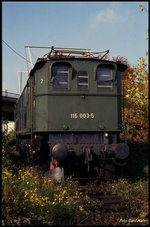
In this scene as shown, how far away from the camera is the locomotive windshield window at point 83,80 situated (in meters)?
10.0

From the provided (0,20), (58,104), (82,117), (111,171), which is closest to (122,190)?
(111,171)

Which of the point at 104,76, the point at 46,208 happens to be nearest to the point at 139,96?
the point at 104,76

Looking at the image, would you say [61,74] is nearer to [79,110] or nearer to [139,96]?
[79,110]

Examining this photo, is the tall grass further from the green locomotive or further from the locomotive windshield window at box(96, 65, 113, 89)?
the locomotive windshield window at box(96, 65, 113, 89)

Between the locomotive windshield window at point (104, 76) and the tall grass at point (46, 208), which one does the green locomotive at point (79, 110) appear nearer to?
the locomotive windshield window at point (104, 76)

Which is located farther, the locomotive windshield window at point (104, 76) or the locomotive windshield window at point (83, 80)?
the locomotive windshield window at point (104, 76)

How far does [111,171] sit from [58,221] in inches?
175

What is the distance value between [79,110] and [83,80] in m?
1.05

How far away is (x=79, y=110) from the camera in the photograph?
9.88m

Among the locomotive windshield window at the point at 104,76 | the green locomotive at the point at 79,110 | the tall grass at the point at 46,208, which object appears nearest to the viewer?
the tall grass at the point at 46,208

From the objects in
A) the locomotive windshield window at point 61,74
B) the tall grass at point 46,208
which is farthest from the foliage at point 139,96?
the tall grass at point 46,208

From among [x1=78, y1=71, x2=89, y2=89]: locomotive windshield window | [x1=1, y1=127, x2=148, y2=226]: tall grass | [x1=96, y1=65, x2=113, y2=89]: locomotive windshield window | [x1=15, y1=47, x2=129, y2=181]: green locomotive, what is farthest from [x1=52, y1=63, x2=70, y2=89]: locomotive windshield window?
[x1=1, y1=127, x2=148, y2=226]: tall grass

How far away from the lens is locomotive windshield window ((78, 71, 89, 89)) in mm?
10008

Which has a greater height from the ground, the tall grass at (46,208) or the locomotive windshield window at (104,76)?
the locomotive windshield window at (104,76)
